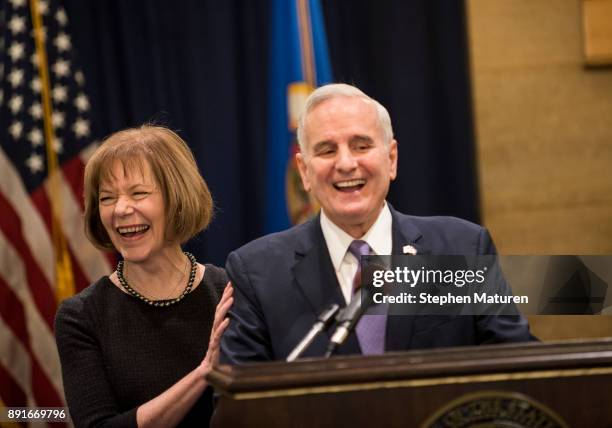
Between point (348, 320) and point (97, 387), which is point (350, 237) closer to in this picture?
point (348, 320)

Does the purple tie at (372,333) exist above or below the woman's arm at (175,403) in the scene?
above

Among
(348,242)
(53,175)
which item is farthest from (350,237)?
(53,175)

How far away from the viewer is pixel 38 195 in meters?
4.48

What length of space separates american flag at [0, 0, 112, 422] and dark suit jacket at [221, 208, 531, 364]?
245cm

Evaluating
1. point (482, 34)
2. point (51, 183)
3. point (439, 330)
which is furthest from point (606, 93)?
point (439, 330)

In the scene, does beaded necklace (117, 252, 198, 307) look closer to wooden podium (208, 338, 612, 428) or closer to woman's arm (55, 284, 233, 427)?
woman's arm (55, 284, 233, 427)

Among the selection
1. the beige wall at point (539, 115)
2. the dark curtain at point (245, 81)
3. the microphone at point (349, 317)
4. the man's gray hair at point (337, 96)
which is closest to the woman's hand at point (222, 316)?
the man's gray hair at point (337, 96)

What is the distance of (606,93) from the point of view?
5113 mm

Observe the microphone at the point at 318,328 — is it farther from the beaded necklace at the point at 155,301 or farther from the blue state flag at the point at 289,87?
the blue state flag at the point at 289,87

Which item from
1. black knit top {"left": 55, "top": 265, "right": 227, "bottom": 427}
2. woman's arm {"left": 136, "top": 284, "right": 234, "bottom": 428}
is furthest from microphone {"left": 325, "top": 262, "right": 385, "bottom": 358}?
black knit top {"left": 55, "top": 265, "right": 227, "bottom": 427}

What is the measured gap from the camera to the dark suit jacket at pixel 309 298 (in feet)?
6.58

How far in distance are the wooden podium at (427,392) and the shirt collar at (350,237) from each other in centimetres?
66

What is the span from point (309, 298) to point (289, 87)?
2.94m

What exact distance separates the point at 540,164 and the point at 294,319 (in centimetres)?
347
